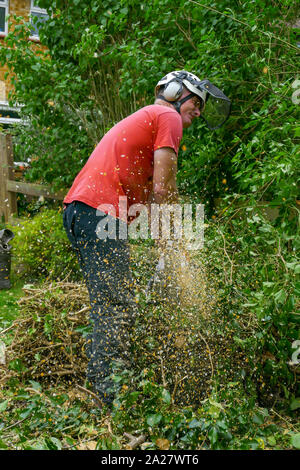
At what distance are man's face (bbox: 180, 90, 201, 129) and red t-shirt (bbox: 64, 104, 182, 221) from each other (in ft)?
0.85

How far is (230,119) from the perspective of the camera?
14.5 feet

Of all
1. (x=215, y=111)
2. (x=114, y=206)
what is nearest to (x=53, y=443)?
(x=114, y=206)

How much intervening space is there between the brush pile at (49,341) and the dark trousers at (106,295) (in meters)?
0.41

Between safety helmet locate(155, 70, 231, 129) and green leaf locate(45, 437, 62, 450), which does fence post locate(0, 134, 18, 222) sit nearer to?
safety helmet locate(155, 70, 231, 129)

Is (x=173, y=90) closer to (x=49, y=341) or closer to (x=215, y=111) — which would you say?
(x=215, y=111)

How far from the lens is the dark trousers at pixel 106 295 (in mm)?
2912

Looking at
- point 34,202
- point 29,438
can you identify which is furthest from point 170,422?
point 34,202

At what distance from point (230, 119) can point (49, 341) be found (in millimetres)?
2327

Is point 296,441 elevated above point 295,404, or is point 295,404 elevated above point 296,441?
point 296,441

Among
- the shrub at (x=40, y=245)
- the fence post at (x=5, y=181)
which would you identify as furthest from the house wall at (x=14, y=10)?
the shrub at (x=40, y=245)

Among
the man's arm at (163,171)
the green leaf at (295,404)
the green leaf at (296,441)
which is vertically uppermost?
the man's arm at (163,171)

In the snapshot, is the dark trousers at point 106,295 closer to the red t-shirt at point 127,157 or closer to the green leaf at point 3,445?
the red t-shirt at point 127,157

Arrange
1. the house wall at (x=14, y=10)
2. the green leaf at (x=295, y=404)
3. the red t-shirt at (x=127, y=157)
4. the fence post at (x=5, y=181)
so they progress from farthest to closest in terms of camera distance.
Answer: the house wall at (x=14, y=10) → the fence post at (x=5, y=181) → the red t-shirt at (x=127, y=157) → the green leaf at (x=295, y=404)

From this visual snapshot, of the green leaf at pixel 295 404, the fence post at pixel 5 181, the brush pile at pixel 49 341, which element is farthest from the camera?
the fence post at pixel 5 181
